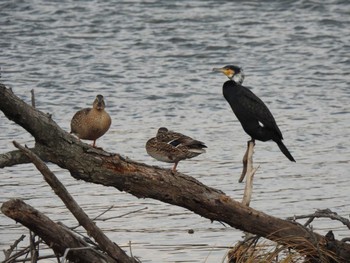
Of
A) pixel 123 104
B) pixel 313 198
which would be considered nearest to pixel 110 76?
pixel 123 104

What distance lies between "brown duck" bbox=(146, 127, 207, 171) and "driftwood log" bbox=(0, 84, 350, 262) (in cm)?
300

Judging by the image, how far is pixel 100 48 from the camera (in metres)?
17.0

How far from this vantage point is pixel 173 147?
9.91 metres

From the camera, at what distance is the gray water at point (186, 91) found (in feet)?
30.5

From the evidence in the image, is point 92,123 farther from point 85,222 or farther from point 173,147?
point 85,222

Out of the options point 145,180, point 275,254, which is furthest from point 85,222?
point 275,254

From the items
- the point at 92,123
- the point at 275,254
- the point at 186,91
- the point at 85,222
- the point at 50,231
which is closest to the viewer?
the point at 50,231

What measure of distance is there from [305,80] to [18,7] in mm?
6538

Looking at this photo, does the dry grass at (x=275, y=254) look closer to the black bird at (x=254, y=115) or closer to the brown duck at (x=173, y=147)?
the black bird at (x=254, y=115)

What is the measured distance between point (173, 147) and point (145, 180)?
344 centimetres

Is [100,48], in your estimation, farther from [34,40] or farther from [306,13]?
[306,13]

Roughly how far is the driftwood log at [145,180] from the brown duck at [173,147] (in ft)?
9.85

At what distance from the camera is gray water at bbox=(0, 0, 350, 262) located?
9281mm

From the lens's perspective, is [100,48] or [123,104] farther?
[100,48]
